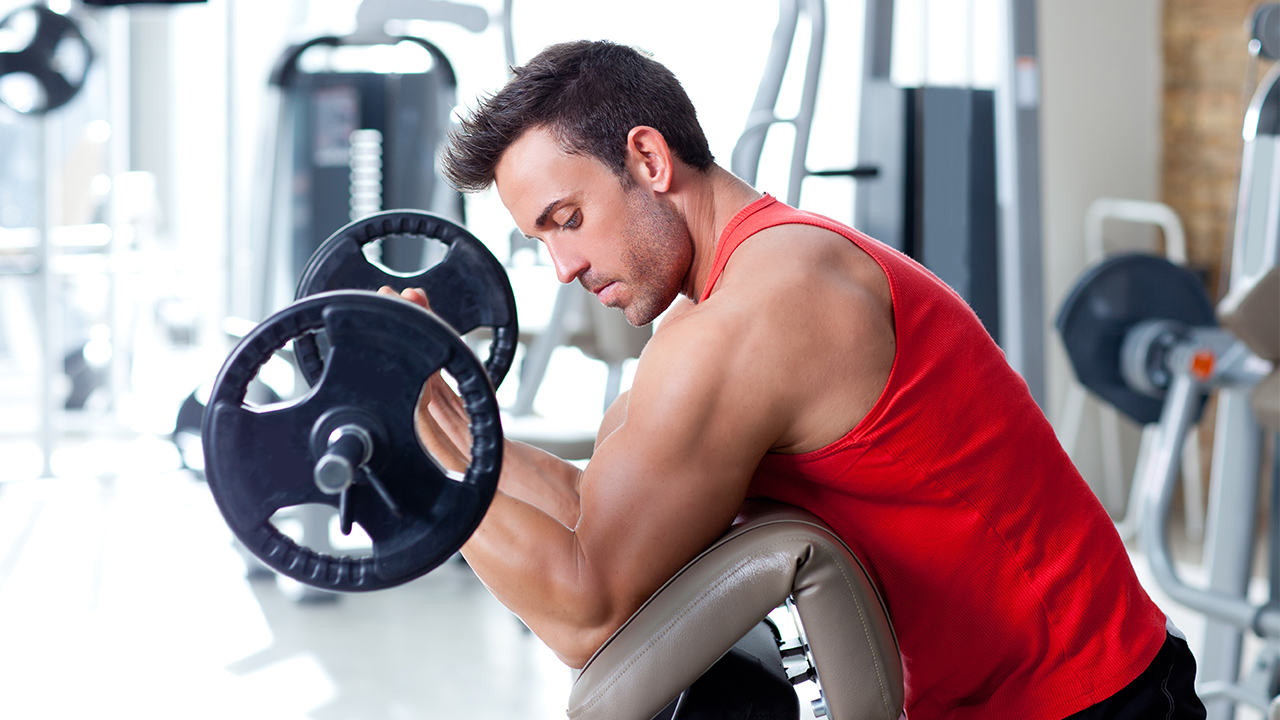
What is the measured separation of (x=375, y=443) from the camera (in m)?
0.81

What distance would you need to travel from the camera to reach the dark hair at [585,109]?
3.70ft

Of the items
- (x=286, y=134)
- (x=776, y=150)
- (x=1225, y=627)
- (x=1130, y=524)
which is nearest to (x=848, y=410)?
(x=1225, y=627)

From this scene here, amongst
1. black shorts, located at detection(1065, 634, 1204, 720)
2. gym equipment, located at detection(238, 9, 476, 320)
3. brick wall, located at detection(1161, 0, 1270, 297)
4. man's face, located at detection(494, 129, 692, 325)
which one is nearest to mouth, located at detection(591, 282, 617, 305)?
man's face, located at detection(494, 129, 692, 325)

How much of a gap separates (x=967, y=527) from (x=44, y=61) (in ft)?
11.0

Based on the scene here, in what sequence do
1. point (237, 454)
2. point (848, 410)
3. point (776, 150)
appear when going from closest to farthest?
point (237, 454) < point (848, 410) < point (776, 150)

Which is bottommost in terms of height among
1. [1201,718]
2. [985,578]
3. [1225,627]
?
[1225,627]

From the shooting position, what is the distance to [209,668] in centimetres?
253

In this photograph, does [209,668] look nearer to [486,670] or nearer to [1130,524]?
[486,670]

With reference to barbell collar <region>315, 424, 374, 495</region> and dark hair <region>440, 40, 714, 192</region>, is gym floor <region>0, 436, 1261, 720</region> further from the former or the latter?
barbell collar <region>315, 424, 374, 495</region>

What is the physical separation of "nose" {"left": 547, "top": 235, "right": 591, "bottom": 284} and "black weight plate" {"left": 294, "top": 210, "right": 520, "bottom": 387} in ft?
0.20

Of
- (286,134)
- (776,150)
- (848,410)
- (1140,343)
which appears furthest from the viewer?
(776,150)

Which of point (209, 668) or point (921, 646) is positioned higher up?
point (921, 646)

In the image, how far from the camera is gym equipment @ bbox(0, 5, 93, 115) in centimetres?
330

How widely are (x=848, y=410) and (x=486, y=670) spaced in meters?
1.83
